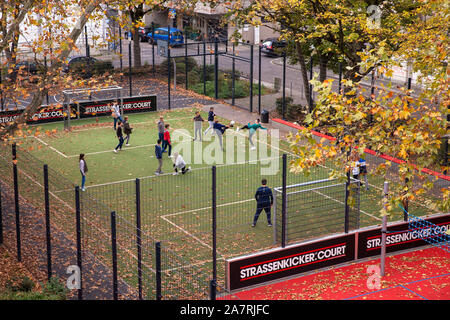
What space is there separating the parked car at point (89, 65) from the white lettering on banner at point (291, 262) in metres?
25.0

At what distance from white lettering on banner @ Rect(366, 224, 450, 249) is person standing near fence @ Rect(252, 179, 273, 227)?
310 centimetres

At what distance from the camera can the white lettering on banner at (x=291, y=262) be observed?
54.8 ft

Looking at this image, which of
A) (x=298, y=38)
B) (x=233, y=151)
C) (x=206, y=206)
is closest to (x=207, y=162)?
(x=233, y=151)

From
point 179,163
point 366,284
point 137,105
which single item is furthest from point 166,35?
point 366,284

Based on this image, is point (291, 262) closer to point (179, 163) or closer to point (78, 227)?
point (78, 227)

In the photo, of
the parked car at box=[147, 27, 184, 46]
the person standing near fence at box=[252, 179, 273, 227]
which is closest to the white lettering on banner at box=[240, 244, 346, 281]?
the person standing near fence at box=[252, 179, 273, 227]

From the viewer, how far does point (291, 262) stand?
56.9 ft

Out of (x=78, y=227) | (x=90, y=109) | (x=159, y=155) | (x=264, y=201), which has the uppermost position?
(x=90, y=109)

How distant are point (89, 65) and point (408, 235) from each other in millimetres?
25970

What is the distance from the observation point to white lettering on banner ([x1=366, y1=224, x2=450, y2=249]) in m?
18.6

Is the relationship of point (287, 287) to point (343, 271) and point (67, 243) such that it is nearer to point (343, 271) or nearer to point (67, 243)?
point (343, 271)

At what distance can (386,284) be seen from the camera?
16891mm

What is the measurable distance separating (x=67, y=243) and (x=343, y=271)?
7.46 meters

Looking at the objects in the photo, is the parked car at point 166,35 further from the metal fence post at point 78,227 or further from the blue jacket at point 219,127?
the metal fence post at point 78,227
